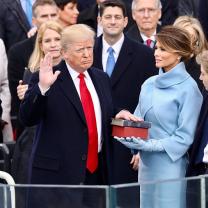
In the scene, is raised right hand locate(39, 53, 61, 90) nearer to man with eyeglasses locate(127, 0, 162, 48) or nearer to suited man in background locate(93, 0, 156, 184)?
suited man in background locate(93, 0, 156, 184)

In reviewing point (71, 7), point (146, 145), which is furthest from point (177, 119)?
point (71, 7)

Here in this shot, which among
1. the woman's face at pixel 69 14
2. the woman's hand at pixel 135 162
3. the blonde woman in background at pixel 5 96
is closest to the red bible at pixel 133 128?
the woman's hand at pixel 135 162

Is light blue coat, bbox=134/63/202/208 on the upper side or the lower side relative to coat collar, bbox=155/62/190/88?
lower

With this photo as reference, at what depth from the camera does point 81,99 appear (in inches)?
316

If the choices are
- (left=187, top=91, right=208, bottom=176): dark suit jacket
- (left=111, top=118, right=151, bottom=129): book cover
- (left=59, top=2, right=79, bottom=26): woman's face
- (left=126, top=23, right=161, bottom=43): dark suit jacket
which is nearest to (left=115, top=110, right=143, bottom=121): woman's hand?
(left=111, top=118, right=151, bottom=129): book cover

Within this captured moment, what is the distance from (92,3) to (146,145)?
184 inches

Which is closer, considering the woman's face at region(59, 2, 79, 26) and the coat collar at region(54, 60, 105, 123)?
the coat collar at region(54, 60, 105, 123)

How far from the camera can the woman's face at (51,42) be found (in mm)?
9391

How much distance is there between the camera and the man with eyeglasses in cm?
1069

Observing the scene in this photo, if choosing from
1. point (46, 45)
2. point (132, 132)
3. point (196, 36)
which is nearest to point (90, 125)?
point (132, 132)

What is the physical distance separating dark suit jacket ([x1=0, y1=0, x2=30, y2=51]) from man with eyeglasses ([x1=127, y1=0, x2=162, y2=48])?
1.46 meters

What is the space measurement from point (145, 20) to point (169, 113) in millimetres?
2924

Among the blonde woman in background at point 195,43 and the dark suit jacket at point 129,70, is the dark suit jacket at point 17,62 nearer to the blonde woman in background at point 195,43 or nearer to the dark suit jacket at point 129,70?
the dark suit jacket at point 129,70

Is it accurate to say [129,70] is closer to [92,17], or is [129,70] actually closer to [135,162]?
[135,162]
